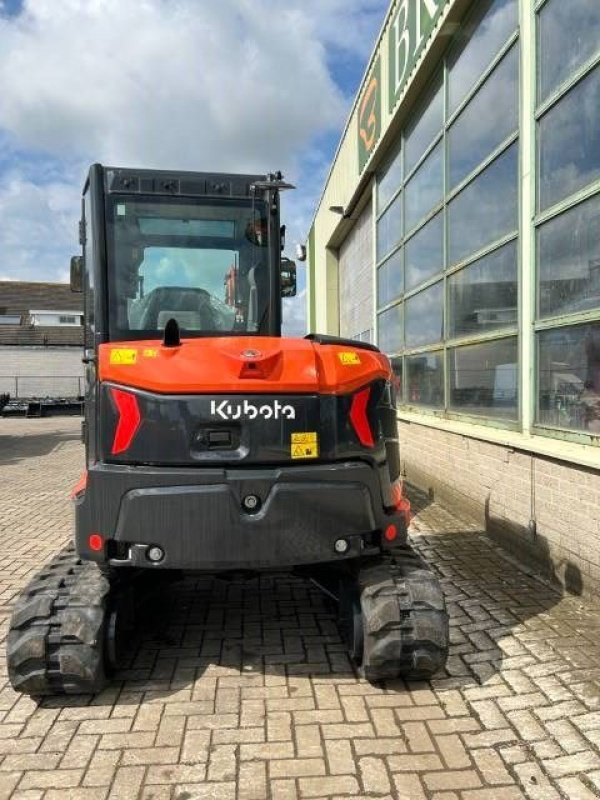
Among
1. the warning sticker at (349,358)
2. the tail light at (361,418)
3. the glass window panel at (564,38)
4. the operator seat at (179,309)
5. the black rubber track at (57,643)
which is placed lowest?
the black rubber track at (57,643)

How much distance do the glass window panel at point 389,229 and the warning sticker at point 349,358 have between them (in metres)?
6.91

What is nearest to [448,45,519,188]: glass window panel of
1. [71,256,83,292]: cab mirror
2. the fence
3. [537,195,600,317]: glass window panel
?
[537,195,600,317]: glass window panel

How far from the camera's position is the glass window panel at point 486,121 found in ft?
18.7

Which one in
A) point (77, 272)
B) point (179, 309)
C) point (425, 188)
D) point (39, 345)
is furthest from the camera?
point (39, 345)

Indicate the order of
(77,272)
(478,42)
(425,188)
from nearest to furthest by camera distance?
(77,272)
(478,42)
(425,188)

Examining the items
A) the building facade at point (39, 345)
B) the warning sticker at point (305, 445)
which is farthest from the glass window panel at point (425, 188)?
the building facade at point (39, 345)

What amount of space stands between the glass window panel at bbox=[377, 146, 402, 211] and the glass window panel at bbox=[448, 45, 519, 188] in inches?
101

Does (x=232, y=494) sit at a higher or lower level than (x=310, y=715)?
higher

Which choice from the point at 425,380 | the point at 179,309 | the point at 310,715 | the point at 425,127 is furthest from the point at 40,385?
the point at 310,715

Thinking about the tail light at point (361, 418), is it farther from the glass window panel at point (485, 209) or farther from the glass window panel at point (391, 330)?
the glass window panel at point (391, 330)

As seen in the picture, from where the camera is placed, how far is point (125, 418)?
308cm

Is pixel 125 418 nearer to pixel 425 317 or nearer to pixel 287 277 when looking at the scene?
pixel 287 277

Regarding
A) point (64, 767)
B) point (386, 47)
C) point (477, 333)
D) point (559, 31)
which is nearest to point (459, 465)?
point (477, 333)

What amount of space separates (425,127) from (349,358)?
6.29m
